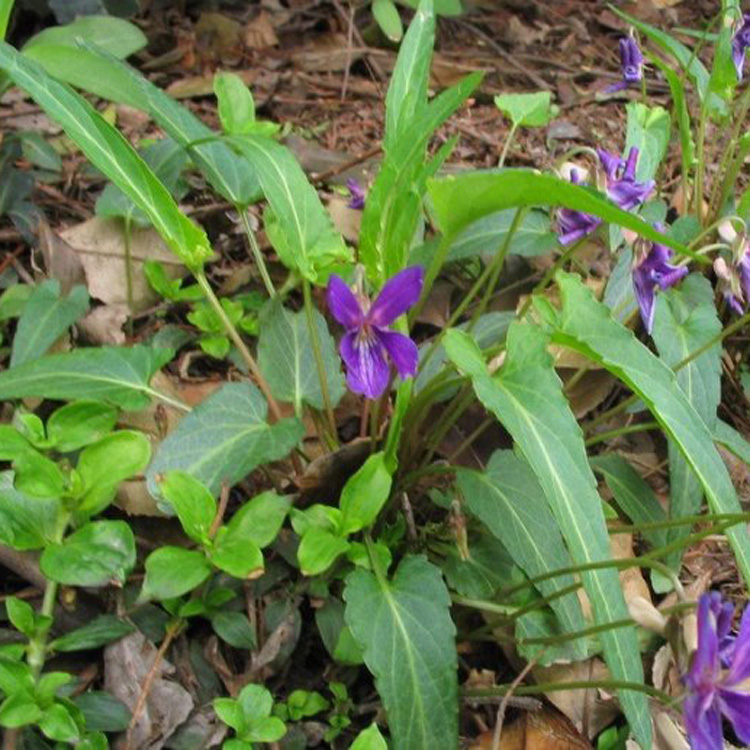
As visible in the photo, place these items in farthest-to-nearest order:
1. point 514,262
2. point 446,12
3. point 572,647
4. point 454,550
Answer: point 446,12 → point 514,262 → point 454,550 → point 572,647

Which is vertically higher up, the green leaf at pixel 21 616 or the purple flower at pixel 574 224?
the purple flower at pixel 574 224

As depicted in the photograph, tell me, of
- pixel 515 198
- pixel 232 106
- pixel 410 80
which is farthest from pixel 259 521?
pixel 232 106

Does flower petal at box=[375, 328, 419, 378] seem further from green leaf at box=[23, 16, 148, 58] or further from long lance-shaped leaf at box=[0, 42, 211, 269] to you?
green leaf at box=[23, 16, 148, 58]

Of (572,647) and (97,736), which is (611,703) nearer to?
(572,647)

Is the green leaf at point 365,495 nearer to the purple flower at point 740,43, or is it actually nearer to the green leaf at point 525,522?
the green leaf at point 525,522

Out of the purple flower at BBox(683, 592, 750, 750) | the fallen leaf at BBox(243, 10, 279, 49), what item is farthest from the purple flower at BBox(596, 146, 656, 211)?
the fallen leaf at BBox(243, 10, 279, 49)

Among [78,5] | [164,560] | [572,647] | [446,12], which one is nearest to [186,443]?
[164,560]

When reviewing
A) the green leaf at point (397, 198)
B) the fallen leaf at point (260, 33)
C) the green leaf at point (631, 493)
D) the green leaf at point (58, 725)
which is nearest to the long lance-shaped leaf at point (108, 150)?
the green leaf at point (397, 198)
